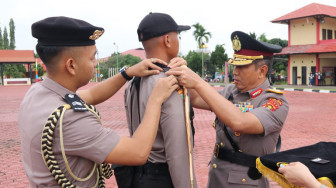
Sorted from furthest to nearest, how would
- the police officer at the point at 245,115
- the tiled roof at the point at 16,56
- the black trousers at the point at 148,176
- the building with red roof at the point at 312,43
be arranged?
the tiled roof at the point at 16,56, the building with red roof at the point at 312,43, the police officer at the point at 245,115, the black trousers at the point at 148,176

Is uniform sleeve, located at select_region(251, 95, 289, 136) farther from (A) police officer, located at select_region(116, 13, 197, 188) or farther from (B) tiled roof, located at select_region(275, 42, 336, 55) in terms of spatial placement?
(B) tiled roof, located at select_region(275, 42, 336, 55)

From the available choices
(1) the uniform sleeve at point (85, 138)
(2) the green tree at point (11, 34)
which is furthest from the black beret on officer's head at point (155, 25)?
(2) the green tree at point (11, 34)

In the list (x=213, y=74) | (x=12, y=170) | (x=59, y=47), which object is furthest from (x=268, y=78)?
(x=213, y=74)

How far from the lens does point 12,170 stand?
17.9 ft

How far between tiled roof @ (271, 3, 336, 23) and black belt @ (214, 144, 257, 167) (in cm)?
3094

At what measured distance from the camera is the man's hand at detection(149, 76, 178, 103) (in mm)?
1789

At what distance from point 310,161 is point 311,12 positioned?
3226cm

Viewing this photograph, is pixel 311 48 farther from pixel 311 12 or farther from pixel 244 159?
pixel 244 159

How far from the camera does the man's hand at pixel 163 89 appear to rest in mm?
1789

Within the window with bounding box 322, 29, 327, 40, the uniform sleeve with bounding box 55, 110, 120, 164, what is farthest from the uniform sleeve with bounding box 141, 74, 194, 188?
the window with bounding box 322, 29, 327, 40

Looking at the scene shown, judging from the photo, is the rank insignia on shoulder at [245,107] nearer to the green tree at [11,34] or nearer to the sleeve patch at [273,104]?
the sleeve patch at [273,104]

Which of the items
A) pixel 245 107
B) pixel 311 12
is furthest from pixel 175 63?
pixel 311 12

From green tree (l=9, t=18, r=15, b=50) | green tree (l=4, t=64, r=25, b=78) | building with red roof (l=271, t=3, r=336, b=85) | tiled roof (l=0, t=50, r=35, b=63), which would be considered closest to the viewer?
building with red roof (l=271, t=3, r=336, b=85)

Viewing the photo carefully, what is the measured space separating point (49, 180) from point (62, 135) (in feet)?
0.81
